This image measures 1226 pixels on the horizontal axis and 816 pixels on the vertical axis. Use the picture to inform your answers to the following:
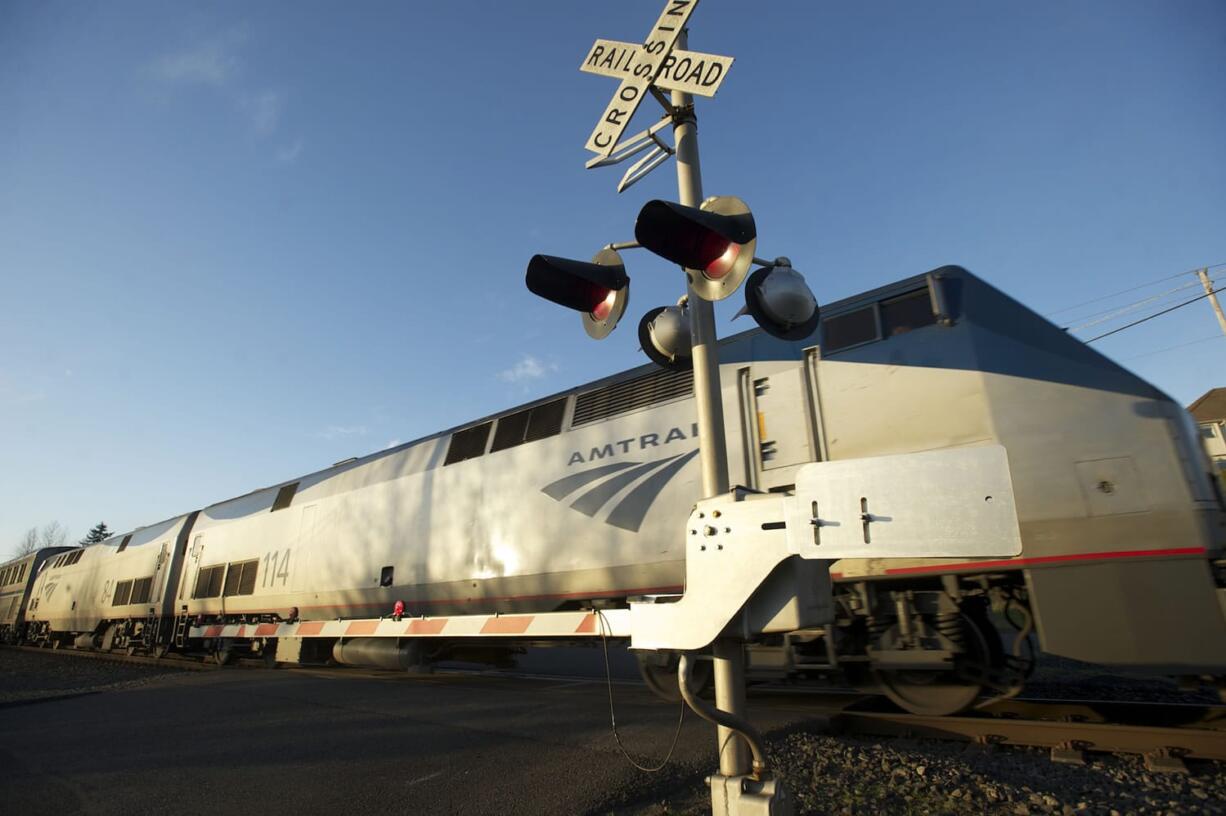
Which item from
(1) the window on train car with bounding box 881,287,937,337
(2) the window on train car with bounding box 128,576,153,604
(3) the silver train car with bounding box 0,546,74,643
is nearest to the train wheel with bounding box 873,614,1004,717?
(1) the window on train car with bounding box 881,287,937,337

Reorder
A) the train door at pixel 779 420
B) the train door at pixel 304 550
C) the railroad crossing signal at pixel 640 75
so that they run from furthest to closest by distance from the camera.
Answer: the train door at pixel 304 550 → the train door at pixel 779 420 → the railroad crossing signal at pixel 640 75

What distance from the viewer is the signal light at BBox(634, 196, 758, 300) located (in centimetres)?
258

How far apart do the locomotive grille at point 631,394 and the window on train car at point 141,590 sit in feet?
50.5

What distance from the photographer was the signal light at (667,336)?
3.25 meters

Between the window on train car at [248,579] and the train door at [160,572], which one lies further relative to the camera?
the train door at [160,572]

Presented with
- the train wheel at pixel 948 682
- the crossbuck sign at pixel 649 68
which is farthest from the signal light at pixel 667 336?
the train wheel at pixel 948 682

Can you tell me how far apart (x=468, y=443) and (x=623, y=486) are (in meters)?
3.25

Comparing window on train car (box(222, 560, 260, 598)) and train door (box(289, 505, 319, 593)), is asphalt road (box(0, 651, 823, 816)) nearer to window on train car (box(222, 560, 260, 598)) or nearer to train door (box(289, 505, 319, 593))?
train door (box(289, 505, 319, 593))

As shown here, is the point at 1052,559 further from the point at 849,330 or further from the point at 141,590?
the point at 141,590

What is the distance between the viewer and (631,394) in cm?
721

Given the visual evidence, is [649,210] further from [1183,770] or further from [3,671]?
[3,671]

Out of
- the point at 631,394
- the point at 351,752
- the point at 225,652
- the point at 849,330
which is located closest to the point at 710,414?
the point at 849,330

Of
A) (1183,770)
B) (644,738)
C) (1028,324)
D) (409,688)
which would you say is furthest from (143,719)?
(1028,324)

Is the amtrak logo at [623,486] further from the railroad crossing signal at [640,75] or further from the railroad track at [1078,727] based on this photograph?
the railroad crossing signal at [640,75]
